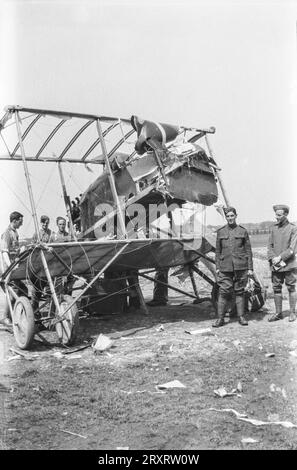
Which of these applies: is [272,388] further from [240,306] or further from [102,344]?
[240,306]

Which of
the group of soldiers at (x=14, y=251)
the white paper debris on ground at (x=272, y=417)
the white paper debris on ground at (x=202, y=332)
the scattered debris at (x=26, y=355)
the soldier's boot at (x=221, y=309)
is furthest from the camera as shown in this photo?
the group of soldiers at (x=14, y=251)

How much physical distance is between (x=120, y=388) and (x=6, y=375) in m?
1.62

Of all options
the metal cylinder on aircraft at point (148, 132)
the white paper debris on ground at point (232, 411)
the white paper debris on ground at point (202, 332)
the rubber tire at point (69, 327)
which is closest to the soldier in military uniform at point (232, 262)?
the white paper debris on ground at point (202, 332)

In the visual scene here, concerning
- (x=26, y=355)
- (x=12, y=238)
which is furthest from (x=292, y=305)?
(x=12, y=238)

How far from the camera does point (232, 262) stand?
8156mm

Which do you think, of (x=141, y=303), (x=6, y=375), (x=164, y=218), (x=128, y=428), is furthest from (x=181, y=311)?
(x=128, y=428)

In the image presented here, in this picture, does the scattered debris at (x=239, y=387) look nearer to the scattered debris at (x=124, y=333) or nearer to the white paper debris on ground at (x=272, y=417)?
the white paper debris on ground at (x=272, y=417)

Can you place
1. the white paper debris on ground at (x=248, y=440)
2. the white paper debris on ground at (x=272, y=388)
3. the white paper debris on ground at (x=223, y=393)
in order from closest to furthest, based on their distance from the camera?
1. the white paper debris on ground at (x=248, y=440)
2. the white paper debris on ground at (x=223, y=393)
3. the white paper debris on ground at (x=272, y=388)

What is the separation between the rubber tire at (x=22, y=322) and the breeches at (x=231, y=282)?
127 inches

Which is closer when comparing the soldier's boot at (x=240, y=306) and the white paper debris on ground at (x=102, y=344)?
the white paper debris on ground at (x=102, y=344)

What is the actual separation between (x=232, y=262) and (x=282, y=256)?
87 cm

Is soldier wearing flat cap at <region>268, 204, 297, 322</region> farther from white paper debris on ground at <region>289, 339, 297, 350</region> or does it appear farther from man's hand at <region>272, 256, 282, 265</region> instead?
white paper debris on ground at <region>289, 339, 297, 350</region>

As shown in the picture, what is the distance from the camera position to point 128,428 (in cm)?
417

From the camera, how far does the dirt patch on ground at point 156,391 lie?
396cm
